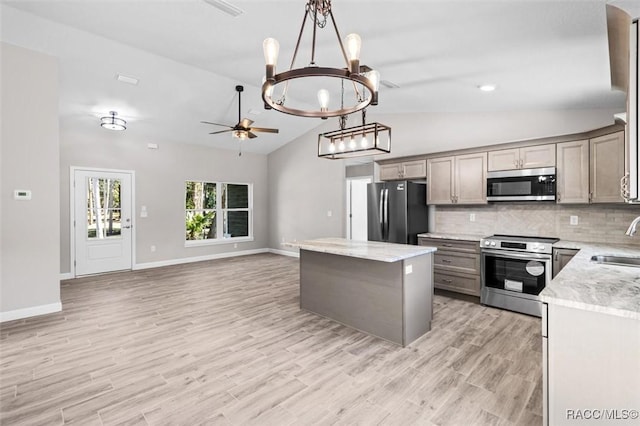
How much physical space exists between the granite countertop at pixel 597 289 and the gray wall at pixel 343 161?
2.58 metres

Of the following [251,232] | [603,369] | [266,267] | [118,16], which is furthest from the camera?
[251,232]

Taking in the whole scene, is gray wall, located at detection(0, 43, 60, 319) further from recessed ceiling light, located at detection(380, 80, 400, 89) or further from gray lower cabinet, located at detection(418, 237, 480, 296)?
gray lower cabinet, located at detection(418, 237, 480, 296)

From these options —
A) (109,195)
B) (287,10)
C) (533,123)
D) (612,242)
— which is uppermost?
(287,10)

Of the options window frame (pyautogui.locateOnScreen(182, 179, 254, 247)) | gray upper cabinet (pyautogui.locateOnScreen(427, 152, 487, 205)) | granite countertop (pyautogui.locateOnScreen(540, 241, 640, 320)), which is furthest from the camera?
window frame (pyautogui.locateOnScreen(182, 179, 254, 247))

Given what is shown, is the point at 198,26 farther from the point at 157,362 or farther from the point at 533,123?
the point at 533,123

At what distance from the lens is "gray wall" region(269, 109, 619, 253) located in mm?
4191

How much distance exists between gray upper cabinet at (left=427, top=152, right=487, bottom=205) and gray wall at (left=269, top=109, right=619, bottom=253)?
376 millimetres

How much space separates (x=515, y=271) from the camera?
3854mm

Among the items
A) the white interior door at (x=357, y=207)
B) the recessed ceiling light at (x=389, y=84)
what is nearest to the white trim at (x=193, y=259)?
the white interior door at (x=357, y=207)

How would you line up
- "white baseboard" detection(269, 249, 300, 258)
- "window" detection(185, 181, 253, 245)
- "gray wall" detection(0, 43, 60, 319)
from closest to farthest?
"gray wall" detection(0, 43, 60, 319) → "window" detection(185, 181, 253, 245) → "white baseboard" detection(269, 249, 300, 258)

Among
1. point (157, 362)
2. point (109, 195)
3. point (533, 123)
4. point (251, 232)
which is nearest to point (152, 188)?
point (109, 195)

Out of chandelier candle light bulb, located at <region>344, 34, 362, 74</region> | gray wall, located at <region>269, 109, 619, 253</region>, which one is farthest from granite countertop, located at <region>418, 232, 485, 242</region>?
chandelier candle light bulb, located at <region>344, 34, 362, 74</region>

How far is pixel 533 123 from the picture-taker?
429 centimetres

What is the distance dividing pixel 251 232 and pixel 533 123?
6714mm
